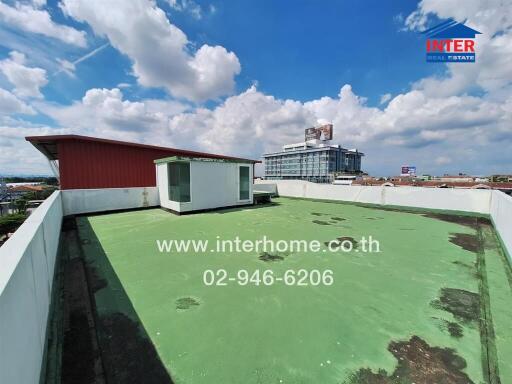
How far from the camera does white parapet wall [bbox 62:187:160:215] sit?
803cm

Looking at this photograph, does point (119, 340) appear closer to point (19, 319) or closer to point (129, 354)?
point (129, 354)

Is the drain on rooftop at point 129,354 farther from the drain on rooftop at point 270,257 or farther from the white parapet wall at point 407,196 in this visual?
the white parapet wall at point 407,196

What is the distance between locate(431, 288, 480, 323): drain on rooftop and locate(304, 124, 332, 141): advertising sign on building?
63634 mm

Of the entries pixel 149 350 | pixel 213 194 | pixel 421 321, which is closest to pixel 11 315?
pixel 149 350

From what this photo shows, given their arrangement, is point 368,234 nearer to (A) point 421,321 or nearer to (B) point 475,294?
(B) point 475,294

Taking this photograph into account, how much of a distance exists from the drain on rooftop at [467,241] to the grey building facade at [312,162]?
57300 millimetres

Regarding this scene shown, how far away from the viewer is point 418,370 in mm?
1856

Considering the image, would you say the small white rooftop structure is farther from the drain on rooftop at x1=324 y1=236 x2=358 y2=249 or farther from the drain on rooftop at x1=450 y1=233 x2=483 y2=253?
the drain on rooftop at x1=450 y1=233 x2=483 y2=253

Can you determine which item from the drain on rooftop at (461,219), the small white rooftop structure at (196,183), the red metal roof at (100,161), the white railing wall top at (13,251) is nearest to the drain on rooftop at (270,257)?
the white railing wall top at (13,251)

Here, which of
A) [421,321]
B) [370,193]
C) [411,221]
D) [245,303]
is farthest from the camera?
[370,193]

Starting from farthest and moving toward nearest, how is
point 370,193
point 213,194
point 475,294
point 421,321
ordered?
1. point 370,193
2. point 213,194
3. point 475,294
4. point 421,321

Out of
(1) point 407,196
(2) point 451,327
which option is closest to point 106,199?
(2) point 451,327

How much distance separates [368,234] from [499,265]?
7.99 feet

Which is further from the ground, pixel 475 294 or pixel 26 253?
pixel 26 253
